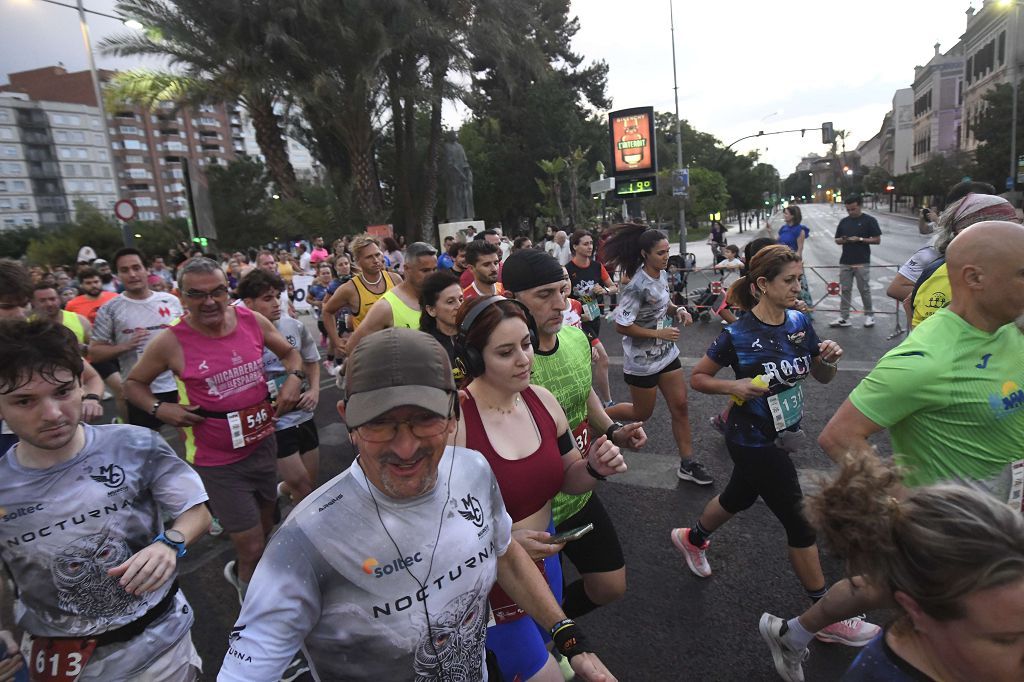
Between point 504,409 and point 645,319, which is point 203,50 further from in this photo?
point 504,409

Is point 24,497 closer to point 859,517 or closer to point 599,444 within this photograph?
point 599,444

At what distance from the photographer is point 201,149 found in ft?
356

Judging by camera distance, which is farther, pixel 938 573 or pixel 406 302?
pixel 406 302

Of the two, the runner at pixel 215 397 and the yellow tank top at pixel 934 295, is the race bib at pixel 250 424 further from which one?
the yellow tank top at pixel 934 295

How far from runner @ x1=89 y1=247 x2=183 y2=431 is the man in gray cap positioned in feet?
15.1

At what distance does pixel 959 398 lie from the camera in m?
2.03

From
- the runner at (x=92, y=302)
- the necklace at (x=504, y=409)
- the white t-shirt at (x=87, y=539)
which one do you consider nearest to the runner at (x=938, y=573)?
the necklace at (x=504, y=409)

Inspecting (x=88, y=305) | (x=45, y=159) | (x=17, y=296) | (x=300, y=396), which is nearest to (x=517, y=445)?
(x=300, y=396)

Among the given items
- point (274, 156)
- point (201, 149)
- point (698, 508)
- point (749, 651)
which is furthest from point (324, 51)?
point (201, 149)

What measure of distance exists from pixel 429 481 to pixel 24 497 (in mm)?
1464

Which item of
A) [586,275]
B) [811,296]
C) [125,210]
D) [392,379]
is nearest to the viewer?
[392,379]

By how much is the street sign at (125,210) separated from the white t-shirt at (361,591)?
13852 mm

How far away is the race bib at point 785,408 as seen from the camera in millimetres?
2998

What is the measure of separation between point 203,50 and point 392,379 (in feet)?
68.6
